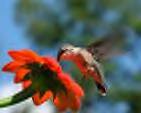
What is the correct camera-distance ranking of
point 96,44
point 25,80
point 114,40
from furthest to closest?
1. point 96,44
2. point 114,40
3. point 25,80

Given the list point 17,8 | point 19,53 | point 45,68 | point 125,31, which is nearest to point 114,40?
point 125,31

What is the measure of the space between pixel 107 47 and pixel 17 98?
0.65 metres

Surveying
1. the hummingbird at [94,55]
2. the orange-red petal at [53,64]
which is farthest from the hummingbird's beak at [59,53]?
the orange-red petal at [53,64]

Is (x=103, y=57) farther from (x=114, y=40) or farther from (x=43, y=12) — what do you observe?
(x=43, y=12)

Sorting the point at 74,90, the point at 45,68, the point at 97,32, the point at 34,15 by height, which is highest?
the point at 34,15

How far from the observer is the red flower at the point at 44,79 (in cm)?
241

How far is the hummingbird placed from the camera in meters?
2.59

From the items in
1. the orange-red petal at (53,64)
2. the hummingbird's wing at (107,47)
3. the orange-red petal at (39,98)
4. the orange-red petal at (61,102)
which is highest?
the hummingbird's wing at (107,47)

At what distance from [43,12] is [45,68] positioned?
60.2 feet

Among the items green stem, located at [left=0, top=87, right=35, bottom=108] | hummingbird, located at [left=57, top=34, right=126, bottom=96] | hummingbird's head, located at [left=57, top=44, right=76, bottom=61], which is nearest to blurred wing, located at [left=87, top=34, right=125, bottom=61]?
hummingbird, located at [left=57, top=34, right=126, bottom=96]

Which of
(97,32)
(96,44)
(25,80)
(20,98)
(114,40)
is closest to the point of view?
(20,98)

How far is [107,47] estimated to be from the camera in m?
2.90

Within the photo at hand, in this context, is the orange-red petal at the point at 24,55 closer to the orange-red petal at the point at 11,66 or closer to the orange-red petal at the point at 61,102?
the orange-red petal at the point at 11,66

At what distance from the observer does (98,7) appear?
65.7 ft
